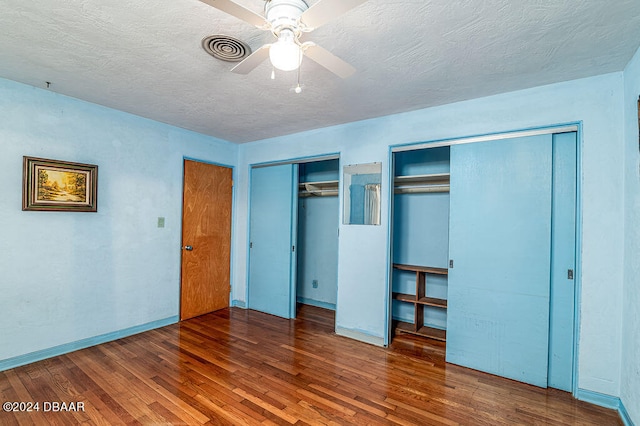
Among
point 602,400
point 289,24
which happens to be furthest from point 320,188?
point 602,400

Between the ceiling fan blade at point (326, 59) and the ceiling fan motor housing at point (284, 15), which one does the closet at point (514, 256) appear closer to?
the ceiling fan blade at point (326, 59)

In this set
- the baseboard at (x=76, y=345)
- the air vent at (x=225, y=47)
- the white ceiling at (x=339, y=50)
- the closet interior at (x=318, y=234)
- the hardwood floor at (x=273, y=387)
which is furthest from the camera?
the closet interior at (x=318, y=234)

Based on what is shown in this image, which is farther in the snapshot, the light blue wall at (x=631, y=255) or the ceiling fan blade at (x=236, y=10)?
the light blue wall at (x=631, y=255)

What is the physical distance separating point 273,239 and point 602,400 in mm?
3672

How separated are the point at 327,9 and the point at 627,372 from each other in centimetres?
304

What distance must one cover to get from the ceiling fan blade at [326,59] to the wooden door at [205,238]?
119 inches

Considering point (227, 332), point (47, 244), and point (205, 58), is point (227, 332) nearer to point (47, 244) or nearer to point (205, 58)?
point (47, 244)

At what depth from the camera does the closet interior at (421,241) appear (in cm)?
365

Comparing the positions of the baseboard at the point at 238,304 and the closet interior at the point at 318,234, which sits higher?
the closet interior at the point at 318,234

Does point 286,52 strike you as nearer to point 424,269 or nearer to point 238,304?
point 424,269

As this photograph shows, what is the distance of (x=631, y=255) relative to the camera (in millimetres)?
2096

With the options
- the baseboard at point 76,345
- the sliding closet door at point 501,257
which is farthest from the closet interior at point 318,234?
the baseboard at point 76,345

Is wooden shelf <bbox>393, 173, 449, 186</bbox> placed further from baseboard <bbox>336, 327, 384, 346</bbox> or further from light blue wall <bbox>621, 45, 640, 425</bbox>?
baseboard <bbox>336, 327, 384, 346</bbox>

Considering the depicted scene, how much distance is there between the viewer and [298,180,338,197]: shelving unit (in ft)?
14.8
